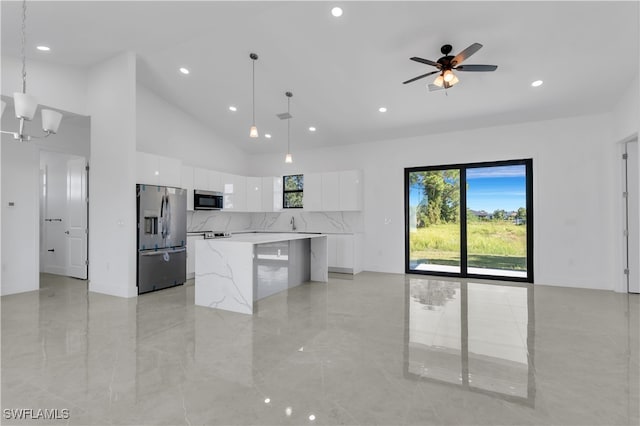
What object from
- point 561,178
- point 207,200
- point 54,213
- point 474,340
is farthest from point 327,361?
point 54,213

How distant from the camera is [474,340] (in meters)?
2.88

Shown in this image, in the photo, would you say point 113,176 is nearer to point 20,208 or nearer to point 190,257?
point 20,208

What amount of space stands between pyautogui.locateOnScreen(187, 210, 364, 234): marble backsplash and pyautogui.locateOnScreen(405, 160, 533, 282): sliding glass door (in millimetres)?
1281

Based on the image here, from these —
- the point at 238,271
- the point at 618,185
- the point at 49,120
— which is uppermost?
the point at 49,120

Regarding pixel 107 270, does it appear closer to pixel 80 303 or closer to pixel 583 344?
pixel 80 303

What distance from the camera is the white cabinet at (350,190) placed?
21.4ft

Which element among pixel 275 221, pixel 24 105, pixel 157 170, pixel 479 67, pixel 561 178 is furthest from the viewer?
pixel 275 221

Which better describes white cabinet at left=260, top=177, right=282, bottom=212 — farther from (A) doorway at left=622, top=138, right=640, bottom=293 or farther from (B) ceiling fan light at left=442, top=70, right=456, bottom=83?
(A) doorway at left=622, top=138, right=640, bottom=293

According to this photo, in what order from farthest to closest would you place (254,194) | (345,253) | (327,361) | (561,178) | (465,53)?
(254,194)
(345,253)
(561,178)
(465,53)
(327,361)

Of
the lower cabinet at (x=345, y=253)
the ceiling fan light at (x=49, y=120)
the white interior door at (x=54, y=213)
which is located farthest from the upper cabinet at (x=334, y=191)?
the white interior door at (x=54, y=213)

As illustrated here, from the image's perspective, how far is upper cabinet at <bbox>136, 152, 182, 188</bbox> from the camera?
4.76 m

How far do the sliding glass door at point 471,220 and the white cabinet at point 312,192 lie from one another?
184 centimetres

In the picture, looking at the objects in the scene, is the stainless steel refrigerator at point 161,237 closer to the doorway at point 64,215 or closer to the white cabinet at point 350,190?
the doorway at point 64,215

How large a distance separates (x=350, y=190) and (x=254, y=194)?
7.58 ft
